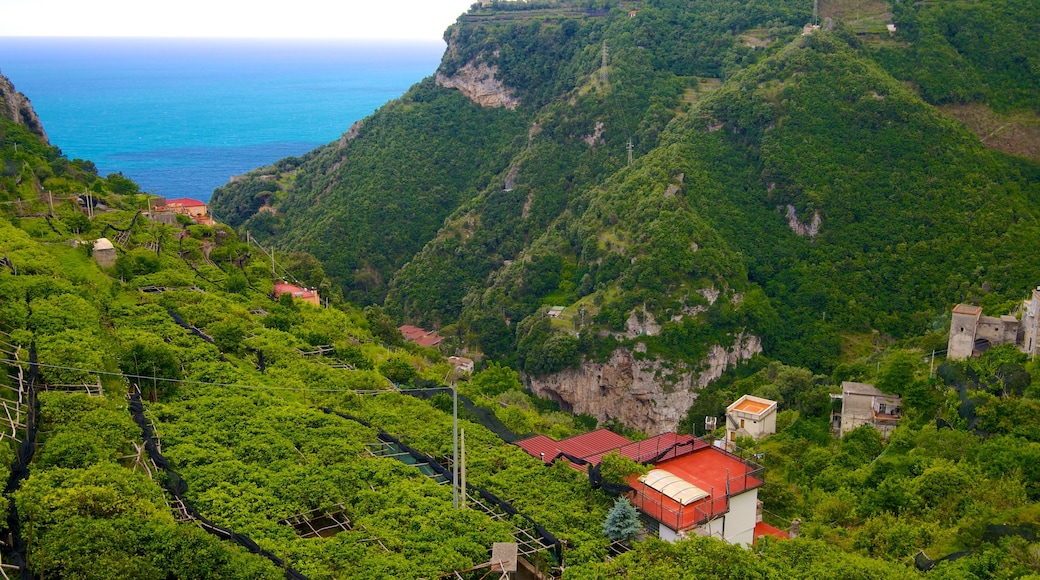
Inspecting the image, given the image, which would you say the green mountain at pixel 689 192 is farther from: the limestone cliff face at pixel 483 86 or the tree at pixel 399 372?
the tree at pixel 399 372

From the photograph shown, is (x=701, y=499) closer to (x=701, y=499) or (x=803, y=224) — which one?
(x=701, y=499)

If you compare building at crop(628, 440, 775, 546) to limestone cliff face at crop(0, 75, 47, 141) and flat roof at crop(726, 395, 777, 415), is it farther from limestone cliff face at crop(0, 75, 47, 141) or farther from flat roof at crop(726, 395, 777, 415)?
limestone cliff face at crop(0, 75, 47, 141)

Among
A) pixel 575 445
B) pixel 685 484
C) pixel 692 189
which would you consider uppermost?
pixel 692 189

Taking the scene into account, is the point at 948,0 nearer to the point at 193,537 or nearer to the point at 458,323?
the point at 458,323

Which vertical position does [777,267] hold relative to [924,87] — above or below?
below

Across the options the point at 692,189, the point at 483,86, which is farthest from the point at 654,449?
the point at 483,86

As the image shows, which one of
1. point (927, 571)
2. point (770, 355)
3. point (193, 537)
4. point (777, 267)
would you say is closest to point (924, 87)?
point (777, 267)

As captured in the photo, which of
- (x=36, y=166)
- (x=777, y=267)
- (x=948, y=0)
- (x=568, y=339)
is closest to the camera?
(x=36, y=166)

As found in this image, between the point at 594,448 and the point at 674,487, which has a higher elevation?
the point at 674,487

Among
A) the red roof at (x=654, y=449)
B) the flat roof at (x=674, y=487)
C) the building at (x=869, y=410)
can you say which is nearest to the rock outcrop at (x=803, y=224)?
the building at (x=869, y=410)
